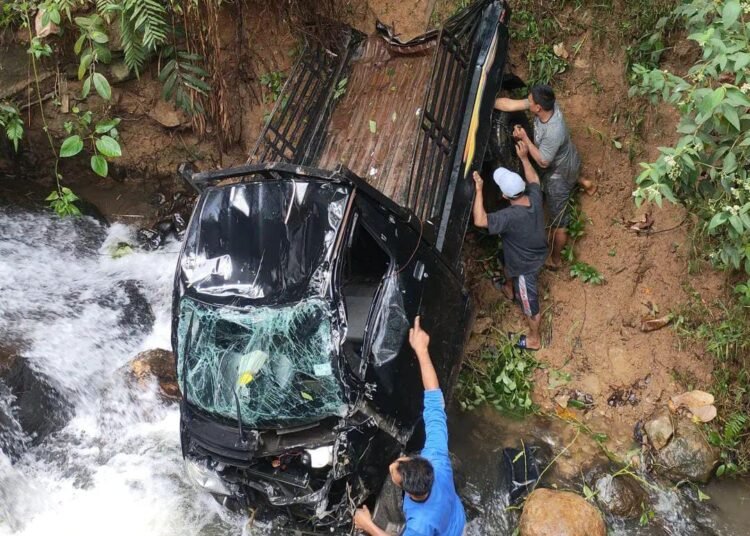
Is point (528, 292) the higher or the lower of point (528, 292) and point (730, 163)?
the lower

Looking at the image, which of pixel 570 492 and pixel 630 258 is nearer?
pixel 570 492

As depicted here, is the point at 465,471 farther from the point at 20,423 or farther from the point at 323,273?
the point at 20,423

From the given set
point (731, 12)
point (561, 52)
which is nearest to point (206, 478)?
point (731, 12)

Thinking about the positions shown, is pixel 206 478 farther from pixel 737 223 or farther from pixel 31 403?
pixel 737 223

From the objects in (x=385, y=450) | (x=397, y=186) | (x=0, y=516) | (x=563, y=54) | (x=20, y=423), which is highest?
(x=563, y=54)

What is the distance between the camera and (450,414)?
5438mm

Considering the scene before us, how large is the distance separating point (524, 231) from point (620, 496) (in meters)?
2.12

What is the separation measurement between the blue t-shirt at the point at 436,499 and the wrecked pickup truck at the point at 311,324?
0.42 m

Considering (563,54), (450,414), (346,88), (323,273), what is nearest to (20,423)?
(323,273)

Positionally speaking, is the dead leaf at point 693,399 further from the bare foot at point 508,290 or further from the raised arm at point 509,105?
the raised arm at point 509,105

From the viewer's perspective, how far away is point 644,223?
219 inches

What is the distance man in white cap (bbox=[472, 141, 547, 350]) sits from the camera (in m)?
5.04

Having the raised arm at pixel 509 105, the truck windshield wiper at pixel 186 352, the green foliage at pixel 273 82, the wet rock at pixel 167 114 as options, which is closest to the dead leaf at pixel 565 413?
the raised arm at pixel 509 105

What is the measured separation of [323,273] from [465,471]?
216 cm
